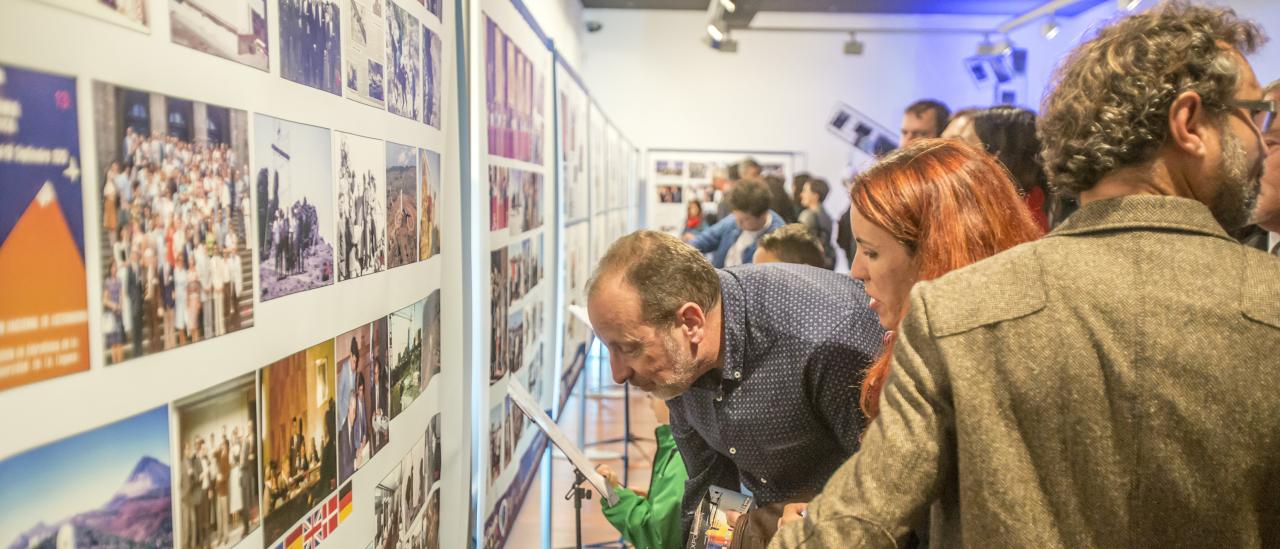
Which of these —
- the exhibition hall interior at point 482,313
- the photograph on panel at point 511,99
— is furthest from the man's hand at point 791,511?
the photograph on panel at point 511,99

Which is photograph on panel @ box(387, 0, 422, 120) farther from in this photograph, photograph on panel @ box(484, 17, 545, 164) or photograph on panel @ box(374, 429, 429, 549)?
photograph on panel @ box(374, 429, 429, 549)

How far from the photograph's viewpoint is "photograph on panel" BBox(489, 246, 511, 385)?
2348mm

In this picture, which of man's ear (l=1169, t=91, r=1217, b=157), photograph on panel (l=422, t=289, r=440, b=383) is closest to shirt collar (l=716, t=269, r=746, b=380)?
photograph on panel (l=422, t=289, r=440, b=383)

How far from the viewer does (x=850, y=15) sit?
41.3ft

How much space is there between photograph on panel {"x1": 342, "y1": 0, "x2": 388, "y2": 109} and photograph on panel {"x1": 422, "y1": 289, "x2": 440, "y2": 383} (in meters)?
0.48

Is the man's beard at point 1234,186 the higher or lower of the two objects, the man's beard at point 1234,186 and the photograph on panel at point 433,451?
the higher

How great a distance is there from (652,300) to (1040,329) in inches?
38.6

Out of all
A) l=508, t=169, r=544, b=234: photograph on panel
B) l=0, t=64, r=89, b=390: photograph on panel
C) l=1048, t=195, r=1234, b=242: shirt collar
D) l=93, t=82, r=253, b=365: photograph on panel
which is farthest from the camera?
l=508, t=169, r=544, b=234: photograph on panel

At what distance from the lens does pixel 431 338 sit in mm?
1812

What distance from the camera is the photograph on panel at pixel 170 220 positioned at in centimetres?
76

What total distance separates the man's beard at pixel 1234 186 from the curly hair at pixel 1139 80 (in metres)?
0.04

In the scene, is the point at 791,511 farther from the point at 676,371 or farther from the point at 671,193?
the point at 671,193

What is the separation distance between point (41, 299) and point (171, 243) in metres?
0.17

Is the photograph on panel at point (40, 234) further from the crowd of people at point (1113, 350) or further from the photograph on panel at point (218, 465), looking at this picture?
the crowd of people at point (1113, 350)
